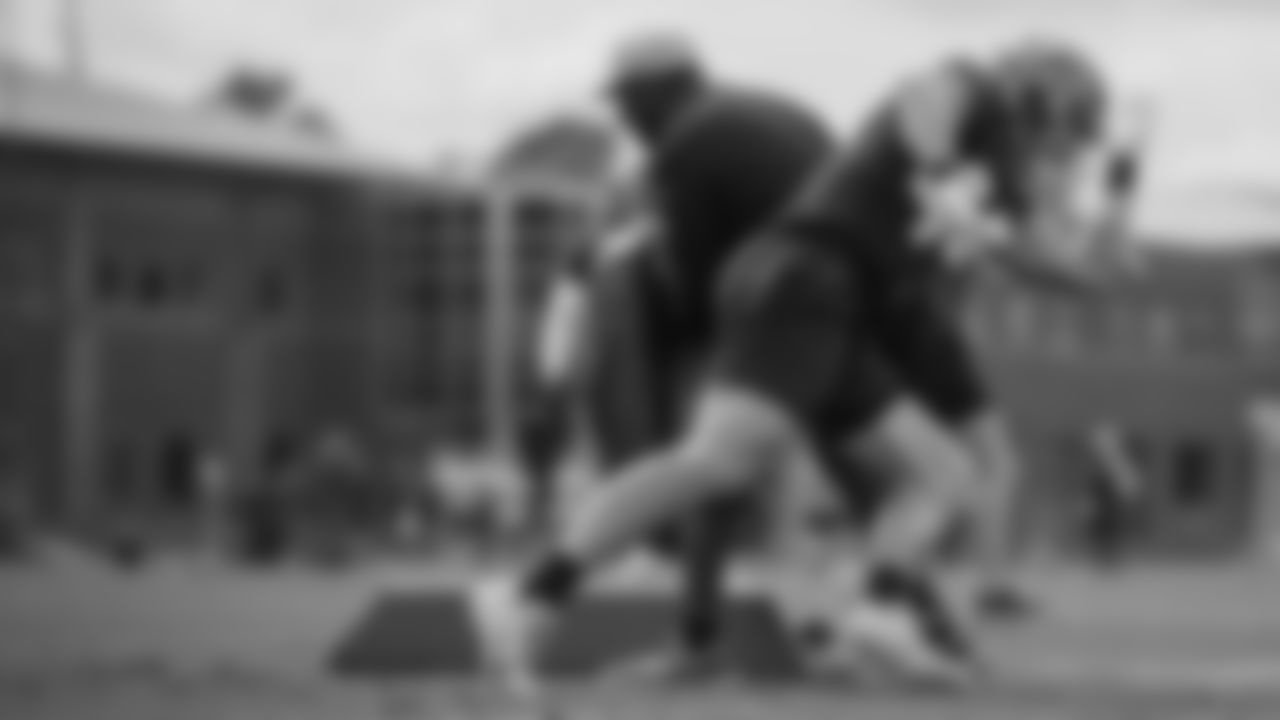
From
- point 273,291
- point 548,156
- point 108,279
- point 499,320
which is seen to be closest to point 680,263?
point 548,156

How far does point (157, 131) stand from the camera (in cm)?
2406

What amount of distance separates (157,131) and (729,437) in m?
20.1

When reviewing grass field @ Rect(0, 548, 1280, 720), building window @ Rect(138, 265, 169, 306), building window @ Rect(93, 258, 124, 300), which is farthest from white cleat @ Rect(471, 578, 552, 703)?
building window @ Rect(138, 265, 169, 306)

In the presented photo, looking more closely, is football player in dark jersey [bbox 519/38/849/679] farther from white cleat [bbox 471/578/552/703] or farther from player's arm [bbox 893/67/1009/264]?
white cleat [bbox 471/578/552/703]

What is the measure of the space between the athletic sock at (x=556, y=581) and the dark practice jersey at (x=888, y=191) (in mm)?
1059

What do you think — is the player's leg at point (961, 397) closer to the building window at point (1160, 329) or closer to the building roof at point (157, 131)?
the building roof at point (157, 131)

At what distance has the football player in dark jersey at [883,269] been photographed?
4.70m

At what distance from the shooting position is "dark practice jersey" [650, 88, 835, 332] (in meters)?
5.06

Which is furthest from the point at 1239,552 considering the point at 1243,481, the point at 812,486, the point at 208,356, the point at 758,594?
the point at 758,594

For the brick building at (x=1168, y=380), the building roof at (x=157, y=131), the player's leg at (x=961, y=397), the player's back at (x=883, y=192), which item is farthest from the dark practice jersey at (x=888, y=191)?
the brick building at (x=1168, y=380)

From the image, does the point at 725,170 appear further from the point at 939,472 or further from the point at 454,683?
the point at 454,683

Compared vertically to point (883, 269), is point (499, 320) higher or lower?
lower

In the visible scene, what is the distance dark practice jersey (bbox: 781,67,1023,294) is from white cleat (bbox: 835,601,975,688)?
694mm

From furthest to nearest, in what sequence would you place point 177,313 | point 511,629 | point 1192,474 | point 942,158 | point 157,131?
point 1192,474 → point 177,313 → point 157,131 → point 942,158 → point 511,629
